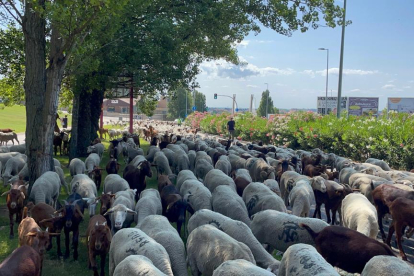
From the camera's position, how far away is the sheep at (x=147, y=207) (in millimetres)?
8745

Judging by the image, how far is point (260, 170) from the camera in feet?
46.7

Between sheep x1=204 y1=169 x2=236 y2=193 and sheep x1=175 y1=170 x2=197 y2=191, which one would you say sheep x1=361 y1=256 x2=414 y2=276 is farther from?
sheep x1=175 y1=170 x2=197 y2=191

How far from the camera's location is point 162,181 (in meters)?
12.0

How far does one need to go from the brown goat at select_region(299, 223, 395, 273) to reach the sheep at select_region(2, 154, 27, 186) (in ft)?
33.9

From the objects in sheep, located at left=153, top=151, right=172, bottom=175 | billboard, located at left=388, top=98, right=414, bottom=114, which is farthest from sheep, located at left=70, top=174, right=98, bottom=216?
billboard, located at left=388, top=98, right=414, bottom=114

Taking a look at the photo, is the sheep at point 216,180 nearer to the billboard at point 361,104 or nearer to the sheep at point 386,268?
the sheep at point 386,268

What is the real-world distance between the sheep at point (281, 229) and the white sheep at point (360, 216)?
95cm

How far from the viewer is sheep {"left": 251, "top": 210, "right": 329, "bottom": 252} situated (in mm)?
7348

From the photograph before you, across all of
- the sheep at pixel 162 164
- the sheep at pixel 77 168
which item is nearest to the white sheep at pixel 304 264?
the sheep at pixel 77 168

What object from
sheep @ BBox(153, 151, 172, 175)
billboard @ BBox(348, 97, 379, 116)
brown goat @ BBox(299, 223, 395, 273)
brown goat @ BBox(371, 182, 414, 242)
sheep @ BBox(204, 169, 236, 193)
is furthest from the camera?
billboard @ BBox(348, 97, 379, 116)

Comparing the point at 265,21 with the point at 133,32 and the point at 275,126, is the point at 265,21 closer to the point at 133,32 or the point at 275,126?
the point at 133,32

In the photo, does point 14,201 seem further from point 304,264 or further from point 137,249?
point 304,264

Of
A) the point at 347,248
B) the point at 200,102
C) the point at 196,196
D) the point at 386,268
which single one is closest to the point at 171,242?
the point at 347,248

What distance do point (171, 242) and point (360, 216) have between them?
3.87m
